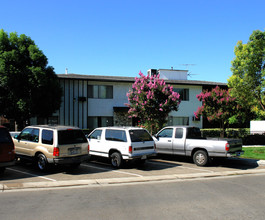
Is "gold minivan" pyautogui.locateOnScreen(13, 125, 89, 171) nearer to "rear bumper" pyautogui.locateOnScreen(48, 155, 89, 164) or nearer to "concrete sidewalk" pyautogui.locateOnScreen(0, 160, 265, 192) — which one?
"rear bumper" pyautogui.locateOnScreen(48, 155, 89, 164)

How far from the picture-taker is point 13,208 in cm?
601

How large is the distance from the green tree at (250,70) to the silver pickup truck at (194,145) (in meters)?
4.96

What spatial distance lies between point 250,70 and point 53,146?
480 inches

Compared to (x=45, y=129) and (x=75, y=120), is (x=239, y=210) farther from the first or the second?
(x=75, y=120)

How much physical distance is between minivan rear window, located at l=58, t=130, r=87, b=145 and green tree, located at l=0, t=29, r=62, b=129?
942 cm

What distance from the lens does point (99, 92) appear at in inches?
977

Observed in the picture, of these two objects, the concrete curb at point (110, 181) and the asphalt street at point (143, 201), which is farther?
the concrete curb at point (110, 181)

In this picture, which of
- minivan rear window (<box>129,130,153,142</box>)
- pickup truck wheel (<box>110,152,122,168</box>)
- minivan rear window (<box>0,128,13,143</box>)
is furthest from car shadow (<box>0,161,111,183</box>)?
minivan rear window (<box>129,130,153,142</box>)

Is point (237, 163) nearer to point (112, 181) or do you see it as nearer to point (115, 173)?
point (115, 173)

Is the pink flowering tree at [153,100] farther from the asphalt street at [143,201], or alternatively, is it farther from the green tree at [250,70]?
the asphalt street at [143,201]

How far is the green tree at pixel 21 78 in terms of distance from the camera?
18031 millimetres

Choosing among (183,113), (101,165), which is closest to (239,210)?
(101,165)

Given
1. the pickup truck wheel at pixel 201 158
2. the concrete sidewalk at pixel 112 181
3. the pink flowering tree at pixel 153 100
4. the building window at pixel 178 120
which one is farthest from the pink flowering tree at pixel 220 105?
the concrete sidewalk at pixel 112 181

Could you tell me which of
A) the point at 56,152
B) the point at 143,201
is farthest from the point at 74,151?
the point at 143,201
